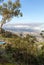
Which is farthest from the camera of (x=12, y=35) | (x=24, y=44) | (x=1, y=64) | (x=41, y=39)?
(x=12, y=35)

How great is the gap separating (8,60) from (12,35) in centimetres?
1418

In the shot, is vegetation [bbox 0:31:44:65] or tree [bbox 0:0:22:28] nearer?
vegetation [bbox 0:31:44:65]

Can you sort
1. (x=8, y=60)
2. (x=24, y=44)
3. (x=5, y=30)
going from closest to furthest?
(x=8, y=60) → (x=24, y=44) → (x=5, y=30)

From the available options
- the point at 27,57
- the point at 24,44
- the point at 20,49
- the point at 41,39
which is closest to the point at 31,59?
the point at 27,57

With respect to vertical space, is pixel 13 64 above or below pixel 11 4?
below

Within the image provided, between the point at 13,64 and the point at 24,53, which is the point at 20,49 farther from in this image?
the point at 13,64

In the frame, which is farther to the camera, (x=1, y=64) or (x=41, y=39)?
(x=41, y=39)

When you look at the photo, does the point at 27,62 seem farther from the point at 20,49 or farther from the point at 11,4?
the point at 11,4

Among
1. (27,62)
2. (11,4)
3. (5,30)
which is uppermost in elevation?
(11,4)

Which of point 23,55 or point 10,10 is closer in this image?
point 23,55

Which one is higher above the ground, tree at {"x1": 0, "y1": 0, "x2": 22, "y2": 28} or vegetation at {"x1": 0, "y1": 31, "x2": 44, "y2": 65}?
tree at {"x1": 0, "y1": 0, "x2": 22, "y2": 28}

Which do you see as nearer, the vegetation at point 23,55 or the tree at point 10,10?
the vegetation at point 23,55

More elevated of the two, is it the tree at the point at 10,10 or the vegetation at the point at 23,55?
the tree at the point at 10,10

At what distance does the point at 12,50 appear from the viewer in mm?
18594
